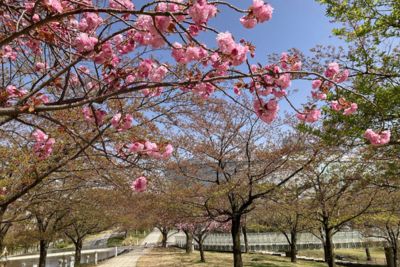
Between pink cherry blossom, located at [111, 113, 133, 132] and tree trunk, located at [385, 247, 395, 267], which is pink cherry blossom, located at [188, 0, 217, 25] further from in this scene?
tree trunk, located at [385, 247, 395, 267]

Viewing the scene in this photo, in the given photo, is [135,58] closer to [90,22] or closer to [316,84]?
[90,22]

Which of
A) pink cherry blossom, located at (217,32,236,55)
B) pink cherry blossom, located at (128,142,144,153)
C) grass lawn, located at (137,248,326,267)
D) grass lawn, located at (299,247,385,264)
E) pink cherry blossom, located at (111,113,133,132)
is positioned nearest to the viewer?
pink cherry blossom, located at (217,32,236,55)

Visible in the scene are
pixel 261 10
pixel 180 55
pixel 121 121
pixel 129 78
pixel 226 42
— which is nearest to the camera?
pixel 261 10

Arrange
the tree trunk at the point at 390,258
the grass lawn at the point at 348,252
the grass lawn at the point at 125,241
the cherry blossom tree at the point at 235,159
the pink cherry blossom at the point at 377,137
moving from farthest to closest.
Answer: the grass lawn at the point at 125,241 < the grass lawn at the point at 348,252 < the tree trunk at the point at 390,258 < the cherry blossom tree at the point at 235,159 < the pink cherry blossom at the point at 377,137

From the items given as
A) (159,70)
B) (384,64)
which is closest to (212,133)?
(384,64)

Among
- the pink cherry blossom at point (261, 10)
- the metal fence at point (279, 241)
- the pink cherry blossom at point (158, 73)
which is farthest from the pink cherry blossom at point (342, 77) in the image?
the metal fence at point (279, 241)

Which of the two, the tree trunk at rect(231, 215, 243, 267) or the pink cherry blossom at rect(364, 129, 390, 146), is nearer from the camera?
the pink cherry blossom at rect(364, 129, 390, 146)

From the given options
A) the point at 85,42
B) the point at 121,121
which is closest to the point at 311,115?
the point at 121,121

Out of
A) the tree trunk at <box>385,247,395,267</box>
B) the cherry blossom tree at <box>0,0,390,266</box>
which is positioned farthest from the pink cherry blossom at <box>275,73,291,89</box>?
the tree trunk at <box>385,247,395,267</box>

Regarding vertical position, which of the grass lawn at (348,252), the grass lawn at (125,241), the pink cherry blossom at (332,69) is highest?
the pink cherry blossom at (332,69)

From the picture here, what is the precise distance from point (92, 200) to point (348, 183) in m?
10.8

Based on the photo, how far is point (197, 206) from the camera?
45.8ft

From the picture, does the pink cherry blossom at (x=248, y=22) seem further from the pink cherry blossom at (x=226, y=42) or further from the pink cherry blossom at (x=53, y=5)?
the pink cherry blossom at (x=53, y=5)

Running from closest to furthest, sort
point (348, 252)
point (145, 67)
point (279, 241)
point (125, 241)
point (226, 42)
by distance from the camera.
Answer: point (226, 42), point (145, 67), point (348, 252), point (279, 241), point (125, 241)
